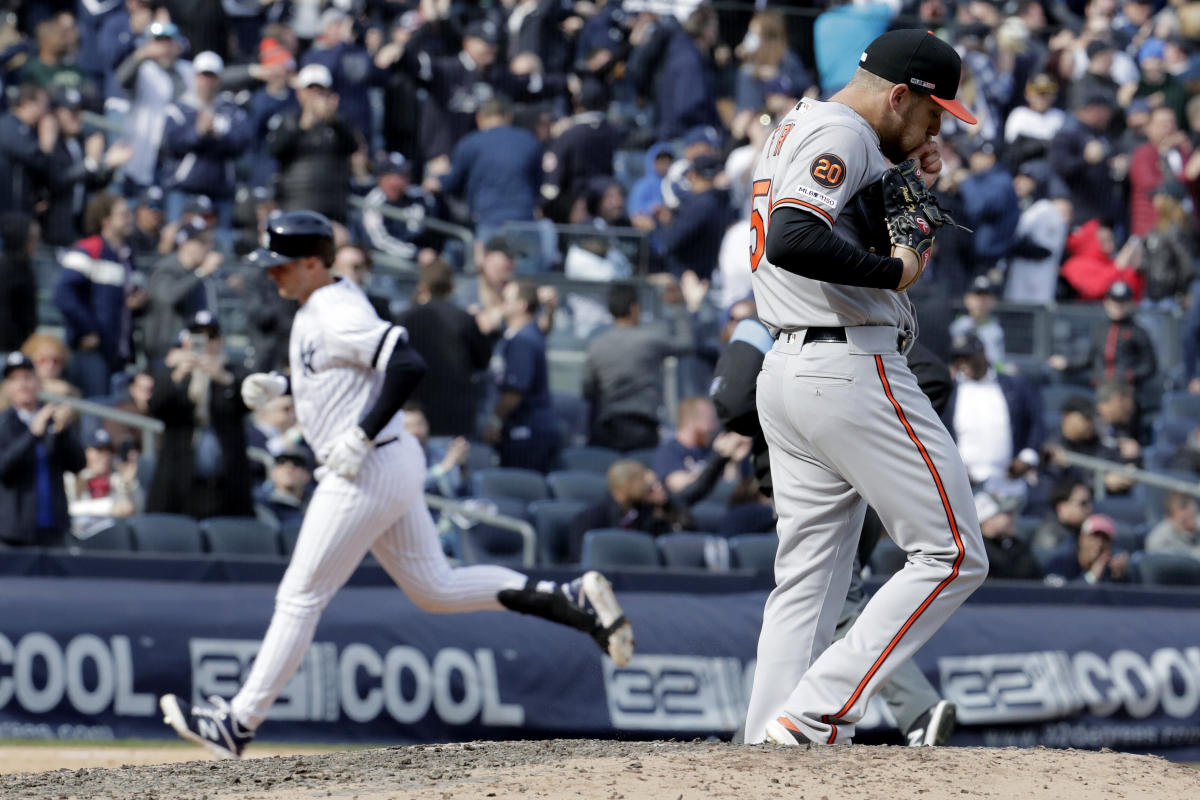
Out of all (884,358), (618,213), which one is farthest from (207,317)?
(884,358)

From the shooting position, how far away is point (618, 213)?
500 inches

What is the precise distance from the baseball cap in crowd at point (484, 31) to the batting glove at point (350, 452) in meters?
7.82

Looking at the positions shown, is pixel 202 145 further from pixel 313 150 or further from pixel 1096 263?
pixel 1096 263

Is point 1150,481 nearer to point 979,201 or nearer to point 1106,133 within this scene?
point 979,201

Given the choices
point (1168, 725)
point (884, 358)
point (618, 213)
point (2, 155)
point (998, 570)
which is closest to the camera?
point (884, 358)

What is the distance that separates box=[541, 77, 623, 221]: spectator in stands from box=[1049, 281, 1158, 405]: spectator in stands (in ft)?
12.9

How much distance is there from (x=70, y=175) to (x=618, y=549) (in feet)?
15.0

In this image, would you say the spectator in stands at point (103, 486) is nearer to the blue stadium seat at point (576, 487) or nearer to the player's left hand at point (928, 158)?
the blue stadium seat at point (576, 487)

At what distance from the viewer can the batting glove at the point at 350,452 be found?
19.7 feet

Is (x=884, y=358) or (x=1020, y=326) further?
(x=1020, y=326)

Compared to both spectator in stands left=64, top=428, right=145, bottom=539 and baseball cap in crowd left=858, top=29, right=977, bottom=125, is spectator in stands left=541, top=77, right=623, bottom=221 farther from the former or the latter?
baseball cap in crowd left=858, top=29, right=977, bottom=125

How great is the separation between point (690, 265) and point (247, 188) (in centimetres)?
327

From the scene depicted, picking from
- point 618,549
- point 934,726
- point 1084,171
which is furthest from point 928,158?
point 1084,171

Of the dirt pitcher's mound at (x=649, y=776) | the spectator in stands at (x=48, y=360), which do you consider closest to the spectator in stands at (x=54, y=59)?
the spectator in stands at (x=48, y=360)
